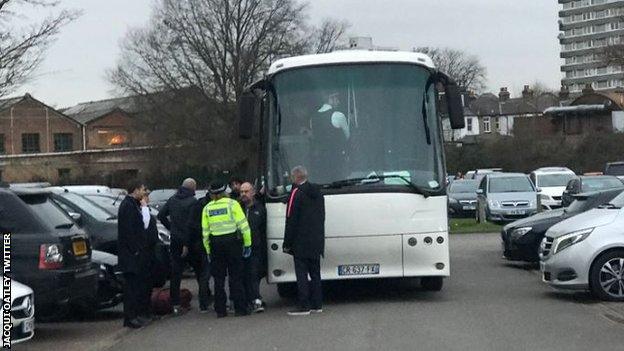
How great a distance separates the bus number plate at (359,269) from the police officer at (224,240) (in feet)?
4.57

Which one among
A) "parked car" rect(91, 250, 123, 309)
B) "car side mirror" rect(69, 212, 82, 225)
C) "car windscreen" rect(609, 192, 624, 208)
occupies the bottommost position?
"parked car" rect(91, 250, 123, 309)

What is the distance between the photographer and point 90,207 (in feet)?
58.9

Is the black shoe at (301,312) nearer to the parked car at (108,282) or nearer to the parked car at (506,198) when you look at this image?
the parked car at (108,282)

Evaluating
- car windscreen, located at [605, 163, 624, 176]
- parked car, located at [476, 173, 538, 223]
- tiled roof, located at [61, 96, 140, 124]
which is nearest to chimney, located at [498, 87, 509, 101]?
tiled roof, located at [61, 96, 140, 124]

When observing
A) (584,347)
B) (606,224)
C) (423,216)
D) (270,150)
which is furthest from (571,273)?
(270,150)

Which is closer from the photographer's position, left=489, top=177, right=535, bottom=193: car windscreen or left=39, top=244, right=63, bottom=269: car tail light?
left=39, top=244, right=63, bottom=269: car tail light

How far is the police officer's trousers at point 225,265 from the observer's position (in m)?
13.8

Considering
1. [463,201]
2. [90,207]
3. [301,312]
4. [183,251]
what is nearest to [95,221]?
[90,207]

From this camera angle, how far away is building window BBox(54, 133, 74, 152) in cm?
8511

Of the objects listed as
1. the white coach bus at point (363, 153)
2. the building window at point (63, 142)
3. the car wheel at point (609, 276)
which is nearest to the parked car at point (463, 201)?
the white coach bus at point (363, 153)

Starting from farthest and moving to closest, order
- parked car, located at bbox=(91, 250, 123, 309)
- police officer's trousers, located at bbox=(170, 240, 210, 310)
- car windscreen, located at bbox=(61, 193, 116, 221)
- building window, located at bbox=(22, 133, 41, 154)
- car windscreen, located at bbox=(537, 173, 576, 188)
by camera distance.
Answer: building window, located at bbox=(22, 133, 41, 154)
car windscreen, located at bbox=(537, 173, 576, 188)
car windscreen, located at bbox=(61, 193, 116, 221)
police officer's trousers, located at bbox=(170, 240, 210, 310)
parked car, located at bbox=(91, 250, 123, 309)

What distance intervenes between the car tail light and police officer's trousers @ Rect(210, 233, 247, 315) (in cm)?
288

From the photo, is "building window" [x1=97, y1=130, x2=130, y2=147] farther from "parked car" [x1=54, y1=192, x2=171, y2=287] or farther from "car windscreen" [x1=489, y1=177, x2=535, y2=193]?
"parked car" [x1=54, y1=192, x2=171, y2=287]

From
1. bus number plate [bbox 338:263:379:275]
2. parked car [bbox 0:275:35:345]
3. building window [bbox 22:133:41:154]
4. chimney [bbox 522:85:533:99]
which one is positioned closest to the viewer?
parked car [bbox 0:275:35:345]
